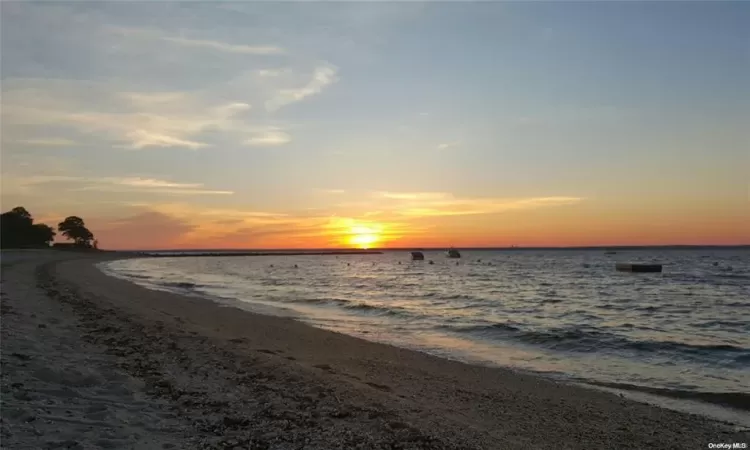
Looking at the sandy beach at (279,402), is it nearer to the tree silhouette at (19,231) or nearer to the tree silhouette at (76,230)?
the tree silhouette at (19,231)

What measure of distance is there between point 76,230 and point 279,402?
6706 inches

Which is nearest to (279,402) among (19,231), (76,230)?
(19,231)

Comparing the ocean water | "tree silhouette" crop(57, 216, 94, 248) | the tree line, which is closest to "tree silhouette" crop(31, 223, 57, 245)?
the tree line

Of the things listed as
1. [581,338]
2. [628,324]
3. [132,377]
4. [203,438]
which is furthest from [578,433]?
[628,324]

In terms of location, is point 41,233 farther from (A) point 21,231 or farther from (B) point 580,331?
(B) point 580,331

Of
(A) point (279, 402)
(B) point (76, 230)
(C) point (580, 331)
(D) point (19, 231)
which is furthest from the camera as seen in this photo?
(B) point (76, 230)

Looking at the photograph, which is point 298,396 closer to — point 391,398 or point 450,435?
point 391,398

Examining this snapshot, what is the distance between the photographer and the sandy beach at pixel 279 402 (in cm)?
670

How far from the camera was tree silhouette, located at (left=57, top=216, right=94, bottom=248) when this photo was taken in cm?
15234

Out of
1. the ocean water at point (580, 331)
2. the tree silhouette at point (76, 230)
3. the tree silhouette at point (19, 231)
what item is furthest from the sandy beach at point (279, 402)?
the tree silhouette at point (76, 230)

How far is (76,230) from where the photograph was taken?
154500 millimetres

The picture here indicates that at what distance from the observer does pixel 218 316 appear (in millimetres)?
22328

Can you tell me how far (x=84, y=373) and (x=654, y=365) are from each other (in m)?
14.2

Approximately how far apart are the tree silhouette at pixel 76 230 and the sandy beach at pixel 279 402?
160 metres
